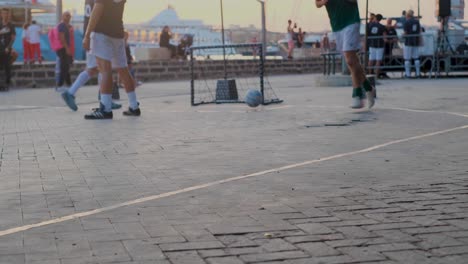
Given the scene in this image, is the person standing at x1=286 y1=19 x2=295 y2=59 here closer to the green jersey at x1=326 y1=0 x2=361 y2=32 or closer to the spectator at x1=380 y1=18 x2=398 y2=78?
the spectator at x1=380 y1=18 x2=398 y2=78

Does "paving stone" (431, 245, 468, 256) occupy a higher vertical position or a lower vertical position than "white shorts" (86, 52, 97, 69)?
lower

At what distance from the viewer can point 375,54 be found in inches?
949

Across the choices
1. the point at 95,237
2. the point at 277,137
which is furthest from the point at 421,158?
the point at 95,237

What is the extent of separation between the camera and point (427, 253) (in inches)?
151

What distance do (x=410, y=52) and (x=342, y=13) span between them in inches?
496

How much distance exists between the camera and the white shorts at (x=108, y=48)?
11.2 m

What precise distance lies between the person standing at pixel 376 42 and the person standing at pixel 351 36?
39.3 ft

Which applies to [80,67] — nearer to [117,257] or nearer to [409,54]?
[409,54]

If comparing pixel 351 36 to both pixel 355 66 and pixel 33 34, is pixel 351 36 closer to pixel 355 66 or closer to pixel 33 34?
pixel 355 66

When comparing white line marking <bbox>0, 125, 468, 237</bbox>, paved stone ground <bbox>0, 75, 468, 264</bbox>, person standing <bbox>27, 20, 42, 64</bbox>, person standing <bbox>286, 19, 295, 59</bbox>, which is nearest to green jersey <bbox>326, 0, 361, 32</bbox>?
paved stone ground <bbox>0, 75, 468, 264</bbox>

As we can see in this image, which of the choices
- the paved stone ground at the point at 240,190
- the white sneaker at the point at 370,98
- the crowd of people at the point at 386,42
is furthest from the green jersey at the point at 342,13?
the crowd of people at the point at 386,42

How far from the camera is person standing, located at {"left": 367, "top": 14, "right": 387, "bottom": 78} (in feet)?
78.3

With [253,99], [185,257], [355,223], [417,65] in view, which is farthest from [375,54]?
[185,257]

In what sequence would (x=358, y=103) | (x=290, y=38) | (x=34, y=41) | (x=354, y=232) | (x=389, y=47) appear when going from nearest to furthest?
(x=354, y=232), (x=358, y=103), (x=389, y=47), (x=34, y=41), (x=290, y=38)
